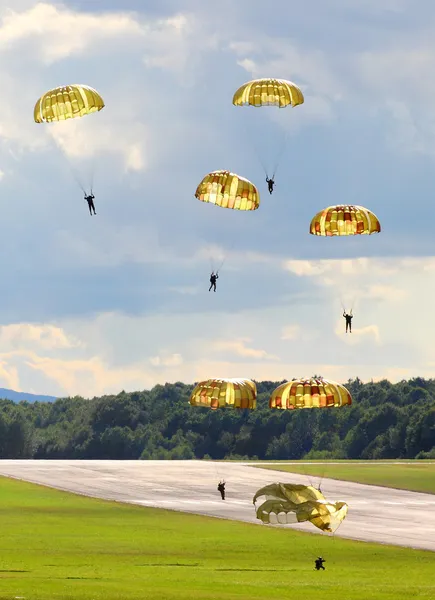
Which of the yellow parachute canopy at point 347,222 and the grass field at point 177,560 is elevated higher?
the yellow parachute canopy at point 347,222

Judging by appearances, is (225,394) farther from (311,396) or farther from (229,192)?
(229,192)

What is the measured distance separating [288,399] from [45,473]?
7975 cm

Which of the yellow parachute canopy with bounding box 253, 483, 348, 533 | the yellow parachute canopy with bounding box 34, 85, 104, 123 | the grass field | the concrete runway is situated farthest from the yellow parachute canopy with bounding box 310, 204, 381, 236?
the concrete runway

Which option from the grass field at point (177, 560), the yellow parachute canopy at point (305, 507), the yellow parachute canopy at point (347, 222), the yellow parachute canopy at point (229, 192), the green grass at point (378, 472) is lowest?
the grass field at point (177, 560)

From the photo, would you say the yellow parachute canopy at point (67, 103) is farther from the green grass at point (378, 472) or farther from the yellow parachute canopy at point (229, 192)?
the green grass at point (378, 472)

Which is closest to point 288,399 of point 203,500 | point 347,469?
point 203,500

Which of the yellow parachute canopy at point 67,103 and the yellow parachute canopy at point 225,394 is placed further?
the yellow parachute canopy at point 67,103

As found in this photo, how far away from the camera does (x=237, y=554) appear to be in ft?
259

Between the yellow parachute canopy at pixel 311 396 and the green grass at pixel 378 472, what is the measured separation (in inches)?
2366

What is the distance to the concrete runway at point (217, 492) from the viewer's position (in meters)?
96.4

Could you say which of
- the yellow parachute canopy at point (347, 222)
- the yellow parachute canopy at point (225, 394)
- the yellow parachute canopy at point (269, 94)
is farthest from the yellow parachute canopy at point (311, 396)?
the yellow parachute canopy at point (269, 94)

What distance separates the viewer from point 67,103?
78.2m

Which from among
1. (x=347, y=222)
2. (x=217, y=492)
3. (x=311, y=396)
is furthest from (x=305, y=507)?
(x=217, y=492)

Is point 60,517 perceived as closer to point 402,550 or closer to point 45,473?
point 402,550
